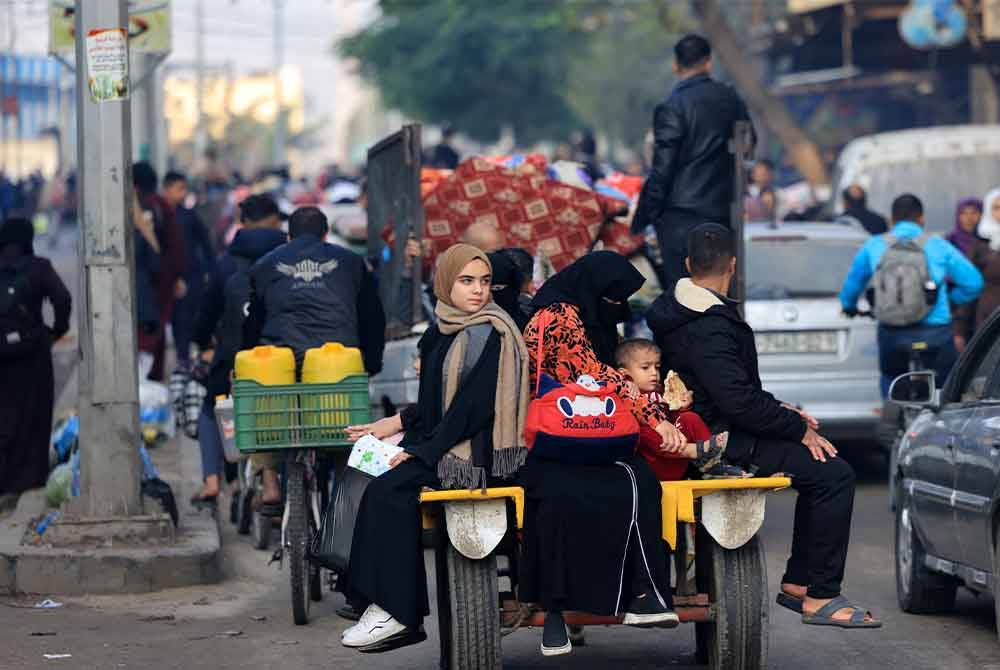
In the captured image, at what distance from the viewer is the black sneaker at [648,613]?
676cm

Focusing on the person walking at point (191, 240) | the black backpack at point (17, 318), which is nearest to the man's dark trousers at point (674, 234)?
the black backpack at point (17, 318)

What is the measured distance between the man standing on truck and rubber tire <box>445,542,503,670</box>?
2833 mm

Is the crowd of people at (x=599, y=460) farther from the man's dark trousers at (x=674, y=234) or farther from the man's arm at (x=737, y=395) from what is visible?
the man's dark trousers at (x=674, y=234)

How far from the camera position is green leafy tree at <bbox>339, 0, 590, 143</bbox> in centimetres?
5262

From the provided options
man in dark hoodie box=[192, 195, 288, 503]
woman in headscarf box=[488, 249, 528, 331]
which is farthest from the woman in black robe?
man in dark hoodie box=[192, 195, 288, 503]

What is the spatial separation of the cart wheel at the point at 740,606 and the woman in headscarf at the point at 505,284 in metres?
1.37

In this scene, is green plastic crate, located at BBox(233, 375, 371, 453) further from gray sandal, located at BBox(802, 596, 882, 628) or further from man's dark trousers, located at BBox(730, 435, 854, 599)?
gray sandal, located at BBox(802, 596, 882, 628)

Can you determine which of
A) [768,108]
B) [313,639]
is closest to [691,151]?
[313,639]

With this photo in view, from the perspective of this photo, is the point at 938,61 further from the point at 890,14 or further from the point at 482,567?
the point at 482,567

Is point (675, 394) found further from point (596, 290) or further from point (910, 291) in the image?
point (910, 291)

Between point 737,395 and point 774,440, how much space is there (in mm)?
223

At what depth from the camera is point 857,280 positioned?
514 inches

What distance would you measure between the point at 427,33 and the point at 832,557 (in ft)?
153

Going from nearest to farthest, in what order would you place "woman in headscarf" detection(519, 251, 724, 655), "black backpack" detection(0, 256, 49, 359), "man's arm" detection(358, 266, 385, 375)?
1. "woman in headscarf" detection(519, 251, 724, 655)
2. "man's arm" detection(358, 266, 385, 375)
3. "black backpack" detection(0, 256, 49, 359)
